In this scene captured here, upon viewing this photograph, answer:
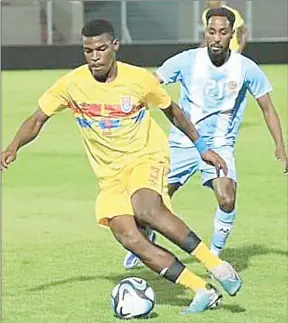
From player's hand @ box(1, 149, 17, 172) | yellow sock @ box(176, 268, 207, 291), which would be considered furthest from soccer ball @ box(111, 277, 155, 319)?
player's hand @ box(1, 149, 17, 172)

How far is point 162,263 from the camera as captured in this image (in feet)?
24.7

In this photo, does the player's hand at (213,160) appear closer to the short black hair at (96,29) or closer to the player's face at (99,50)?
the player's face at (99,50)

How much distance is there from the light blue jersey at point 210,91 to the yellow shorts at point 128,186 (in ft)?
4.70

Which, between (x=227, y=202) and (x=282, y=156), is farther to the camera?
(x=227, y=202)

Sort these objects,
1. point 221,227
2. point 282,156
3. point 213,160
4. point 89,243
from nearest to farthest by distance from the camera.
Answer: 1. point 213,160
2. point 282,156
3. point 221,227
4. point 89,243

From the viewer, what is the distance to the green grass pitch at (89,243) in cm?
777

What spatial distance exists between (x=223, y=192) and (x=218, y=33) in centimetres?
118

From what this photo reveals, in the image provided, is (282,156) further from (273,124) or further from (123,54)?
(123,54)

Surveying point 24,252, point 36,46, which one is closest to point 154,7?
point 36,46

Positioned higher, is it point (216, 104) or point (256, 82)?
point (256, 82)

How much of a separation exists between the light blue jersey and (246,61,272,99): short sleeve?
63 mm

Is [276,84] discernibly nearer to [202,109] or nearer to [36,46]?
[36,46]

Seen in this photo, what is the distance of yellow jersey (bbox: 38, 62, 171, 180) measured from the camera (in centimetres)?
762

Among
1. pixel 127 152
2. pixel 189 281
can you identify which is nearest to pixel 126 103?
pixel 127 152
